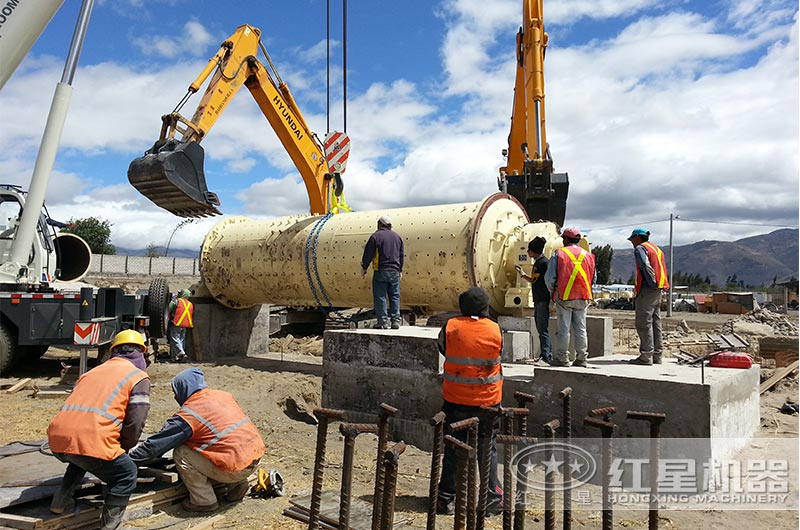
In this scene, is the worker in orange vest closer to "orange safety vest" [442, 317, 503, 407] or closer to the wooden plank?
"orange safety vest" [442, 317, 503, 407]

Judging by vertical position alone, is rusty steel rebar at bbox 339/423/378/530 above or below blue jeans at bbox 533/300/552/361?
below

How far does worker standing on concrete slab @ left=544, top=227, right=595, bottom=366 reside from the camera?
19.9 feet

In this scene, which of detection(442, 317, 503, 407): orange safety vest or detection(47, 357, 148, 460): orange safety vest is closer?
detection(47, 357, 148, 460): orange safety vest

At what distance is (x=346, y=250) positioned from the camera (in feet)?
30.4

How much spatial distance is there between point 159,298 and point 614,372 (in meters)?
8.74

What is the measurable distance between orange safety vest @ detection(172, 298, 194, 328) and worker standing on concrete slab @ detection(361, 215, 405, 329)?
15.3 ft

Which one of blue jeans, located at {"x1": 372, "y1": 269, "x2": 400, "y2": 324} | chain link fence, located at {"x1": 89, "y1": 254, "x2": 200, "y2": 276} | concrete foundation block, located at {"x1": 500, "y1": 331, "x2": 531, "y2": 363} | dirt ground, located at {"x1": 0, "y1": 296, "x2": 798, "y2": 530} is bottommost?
dirt ground, located at {"x1": 0, "y1": 296, "x2": 798, "y2": 530}

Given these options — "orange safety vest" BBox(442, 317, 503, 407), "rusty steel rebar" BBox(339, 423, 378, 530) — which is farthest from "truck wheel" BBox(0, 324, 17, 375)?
"rusty steel rebar" BBox(339, 423, 378, 530)

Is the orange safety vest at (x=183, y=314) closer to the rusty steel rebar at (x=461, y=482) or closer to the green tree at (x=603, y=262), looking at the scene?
the rusty steel rebar at (x=461, y=482)

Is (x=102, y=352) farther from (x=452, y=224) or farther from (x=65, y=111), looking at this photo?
(x=452, y=224)

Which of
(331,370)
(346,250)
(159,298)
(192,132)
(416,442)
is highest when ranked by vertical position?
(192,132)

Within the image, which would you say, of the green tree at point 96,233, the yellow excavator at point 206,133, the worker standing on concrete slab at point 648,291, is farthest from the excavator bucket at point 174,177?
the green tree at point 96,233

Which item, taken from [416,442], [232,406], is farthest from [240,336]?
[232,406]

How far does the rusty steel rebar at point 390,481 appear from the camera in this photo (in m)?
3.23
